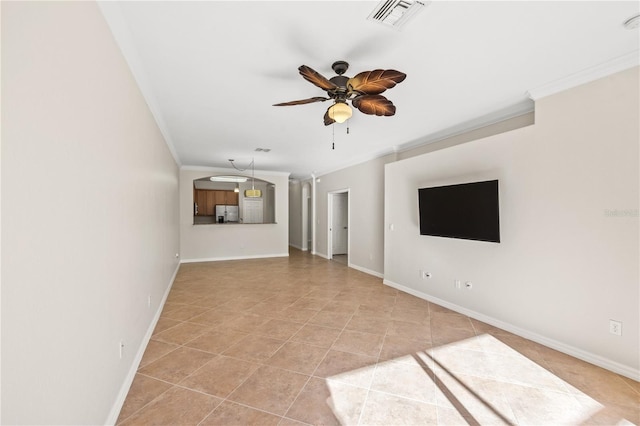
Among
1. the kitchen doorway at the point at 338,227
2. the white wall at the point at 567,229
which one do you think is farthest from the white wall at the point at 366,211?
the white wall at the point at 567,229

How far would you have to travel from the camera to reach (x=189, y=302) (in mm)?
4141

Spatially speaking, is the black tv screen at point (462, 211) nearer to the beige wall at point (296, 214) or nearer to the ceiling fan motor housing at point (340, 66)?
the ceiling fan motor housing at point (340, 66)

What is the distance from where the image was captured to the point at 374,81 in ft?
7.04

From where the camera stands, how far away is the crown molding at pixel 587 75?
226 centimetres

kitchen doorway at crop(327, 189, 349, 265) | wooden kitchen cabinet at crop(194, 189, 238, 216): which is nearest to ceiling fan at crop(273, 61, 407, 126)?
kitchen doorway at crop(327, 189, 349, 265)

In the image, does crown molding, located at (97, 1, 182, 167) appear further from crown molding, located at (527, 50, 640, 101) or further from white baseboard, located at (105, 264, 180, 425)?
crown molding, located at (527, 50, 640, 101)

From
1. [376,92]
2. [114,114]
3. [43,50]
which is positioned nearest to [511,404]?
[376,92]

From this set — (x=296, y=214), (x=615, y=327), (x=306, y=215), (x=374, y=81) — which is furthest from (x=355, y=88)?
(x=296, y=214)

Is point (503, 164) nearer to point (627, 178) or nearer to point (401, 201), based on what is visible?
point (627, 178)

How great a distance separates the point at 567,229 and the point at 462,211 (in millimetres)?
1078

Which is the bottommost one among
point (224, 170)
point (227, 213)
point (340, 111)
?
point (227, 213)

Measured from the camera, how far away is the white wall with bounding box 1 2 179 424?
2.81 feet

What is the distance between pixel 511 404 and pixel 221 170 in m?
7.76

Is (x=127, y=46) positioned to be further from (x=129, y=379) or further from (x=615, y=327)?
(x=615, y=327)
